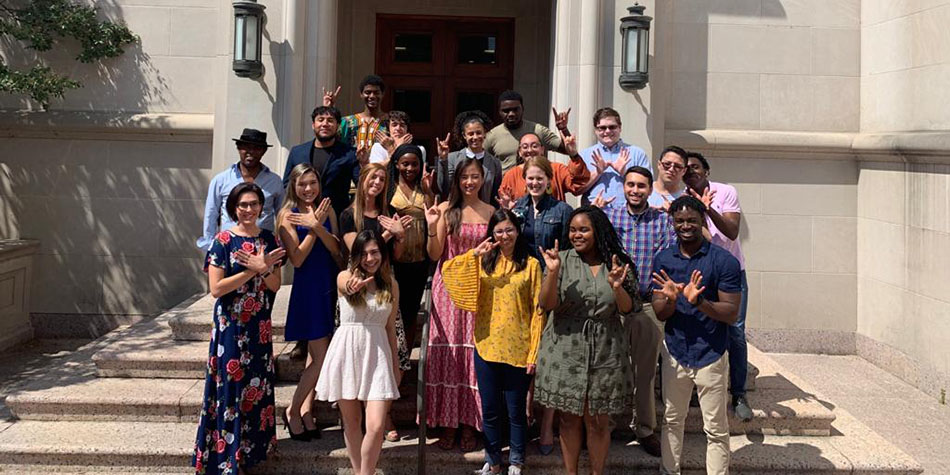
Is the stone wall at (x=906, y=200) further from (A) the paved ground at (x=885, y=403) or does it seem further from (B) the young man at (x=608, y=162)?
(B) the young man at (x=608, y=162)

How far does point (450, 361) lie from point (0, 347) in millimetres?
5659

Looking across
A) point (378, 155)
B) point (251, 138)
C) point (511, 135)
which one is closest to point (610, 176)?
point (511, 135)

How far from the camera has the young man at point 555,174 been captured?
16.7 ft

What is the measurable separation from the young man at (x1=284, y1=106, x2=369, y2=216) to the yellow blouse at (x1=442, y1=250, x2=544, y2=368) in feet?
4.70

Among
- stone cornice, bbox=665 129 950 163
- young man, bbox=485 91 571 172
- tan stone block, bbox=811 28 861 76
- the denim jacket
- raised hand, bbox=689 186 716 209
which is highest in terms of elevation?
tan stone block, bbox=811 28 861 76

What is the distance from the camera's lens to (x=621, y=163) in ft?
17.7

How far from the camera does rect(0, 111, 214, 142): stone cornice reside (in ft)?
26.7

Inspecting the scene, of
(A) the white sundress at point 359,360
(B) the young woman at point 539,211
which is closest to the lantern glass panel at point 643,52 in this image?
(B) the young woman at point 539,211

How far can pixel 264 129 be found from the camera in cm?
751

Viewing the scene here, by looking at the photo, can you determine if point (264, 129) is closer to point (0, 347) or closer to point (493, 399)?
point (0, 347)

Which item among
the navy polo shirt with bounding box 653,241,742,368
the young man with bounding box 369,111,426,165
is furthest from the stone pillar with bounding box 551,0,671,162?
the navy polo shirt with bounding box 653,241,742,368

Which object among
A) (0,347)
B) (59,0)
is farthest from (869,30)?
(0,347)

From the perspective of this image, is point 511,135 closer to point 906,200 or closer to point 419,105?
point 419,105

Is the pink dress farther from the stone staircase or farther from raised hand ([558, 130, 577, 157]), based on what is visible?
raised hand ([558, 130, 577, 157])
